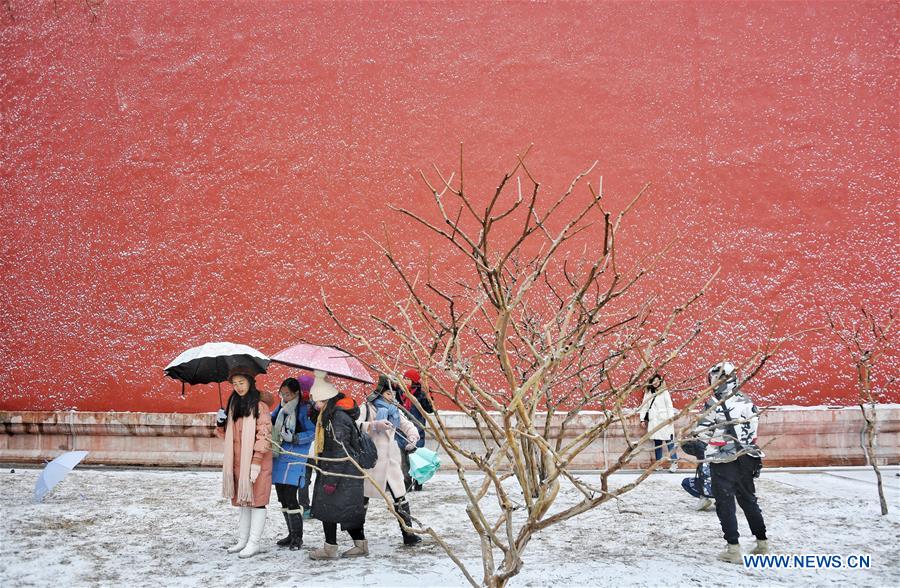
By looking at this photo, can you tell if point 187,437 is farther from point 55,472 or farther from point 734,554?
point 734,554

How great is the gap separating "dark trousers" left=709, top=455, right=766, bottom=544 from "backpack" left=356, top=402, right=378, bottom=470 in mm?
1932

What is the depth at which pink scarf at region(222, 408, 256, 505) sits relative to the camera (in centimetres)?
453

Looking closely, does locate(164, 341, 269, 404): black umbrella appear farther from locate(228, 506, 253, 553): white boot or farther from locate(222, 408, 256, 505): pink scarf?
locate(228, 506, 253, 553): white boot

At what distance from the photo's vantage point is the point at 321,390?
454cm

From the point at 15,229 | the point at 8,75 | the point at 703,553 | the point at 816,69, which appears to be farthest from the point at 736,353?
the point at 8,75

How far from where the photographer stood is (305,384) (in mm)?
5039

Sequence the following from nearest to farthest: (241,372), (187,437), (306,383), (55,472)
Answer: (241,372) < (306,383) < (55,472) < (187,437)

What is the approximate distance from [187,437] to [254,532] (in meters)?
3.44

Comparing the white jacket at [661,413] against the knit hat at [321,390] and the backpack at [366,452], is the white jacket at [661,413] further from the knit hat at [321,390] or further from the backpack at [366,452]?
the knit hat at [321,390]

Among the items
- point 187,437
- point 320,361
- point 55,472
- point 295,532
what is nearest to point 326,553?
point 295,532

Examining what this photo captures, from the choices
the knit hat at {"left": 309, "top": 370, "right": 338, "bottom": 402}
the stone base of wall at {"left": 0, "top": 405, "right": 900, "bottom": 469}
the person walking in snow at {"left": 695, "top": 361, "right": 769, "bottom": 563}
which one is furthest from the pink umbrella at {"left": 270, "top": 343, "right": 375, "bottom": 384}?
the stone base of wall at {"left": 0, "top": 405, "right": 900, "bottom": 469}

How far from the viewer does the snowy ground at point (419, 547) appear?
4059mm

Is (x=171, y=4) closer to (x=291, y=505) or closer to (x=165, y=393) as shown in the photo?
(x=165, y=393)

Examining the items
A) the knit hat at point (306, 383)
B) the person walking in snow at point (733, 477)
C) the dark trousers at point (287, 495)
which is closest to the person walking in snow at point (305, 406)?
the knit hat at point (306, 383)
